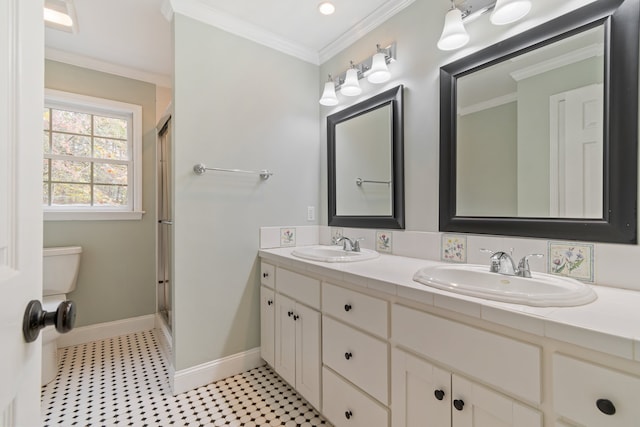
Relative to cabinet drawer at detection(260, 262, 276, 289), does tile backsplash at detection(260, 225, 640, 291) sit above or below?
above

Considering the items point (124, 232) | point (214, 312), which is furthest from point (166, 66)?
point (214, 312)

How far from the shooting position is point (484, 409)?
0.85 metres

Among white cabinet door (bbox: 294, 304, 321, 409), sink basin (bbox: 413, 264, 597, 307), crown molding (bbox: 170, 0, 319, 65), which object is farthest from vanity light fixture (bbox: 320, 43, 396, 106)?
white cabinet door (bbox: 294, 304, 321, 409)

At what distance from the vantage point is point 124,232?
2.62 metres

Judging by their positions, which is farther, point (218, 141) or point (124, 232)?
point (124, 232)

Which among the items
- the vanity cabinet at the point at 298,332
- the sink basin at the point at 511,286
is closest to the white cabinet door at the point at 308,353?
the vanity cabinet at the point at 298,332

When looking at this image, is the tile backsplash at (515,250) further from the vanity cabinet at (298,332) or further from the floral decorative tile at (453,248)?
the vanity cabinet at (298,332)

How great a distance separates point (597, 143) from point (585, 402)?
2.94 ft

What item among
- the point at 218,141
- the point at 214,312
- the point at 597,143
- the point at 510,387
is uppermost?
the point at 218,141

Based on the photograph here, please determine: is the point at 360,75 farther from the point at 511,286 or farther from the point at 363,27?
the point at 511,286

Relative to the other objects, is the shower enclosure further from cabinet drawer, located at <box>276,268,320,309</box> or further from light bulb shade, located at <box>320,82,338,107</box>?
light bulb shade, located at <box>320,82,338,107</box>

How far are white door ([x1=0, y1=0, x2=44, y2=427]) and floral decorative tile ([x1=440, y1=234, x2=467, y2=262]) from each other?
1.54 meters

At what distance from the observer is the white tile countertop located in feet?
2.18

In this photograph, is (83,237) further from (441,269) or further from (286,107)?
(441,269)
